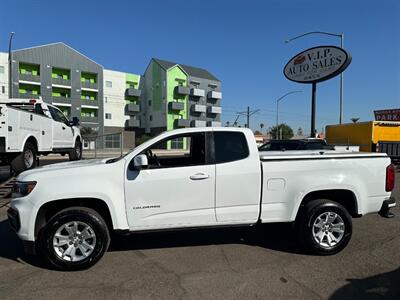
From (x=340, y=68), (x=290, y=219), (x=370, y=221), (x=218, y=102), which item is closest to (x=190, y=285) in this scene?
(x=290, y=219)

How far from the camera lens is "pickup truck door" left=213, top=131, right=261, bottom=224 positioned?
5.17 m

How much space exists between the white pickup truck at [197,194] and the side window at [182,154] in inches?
1.0

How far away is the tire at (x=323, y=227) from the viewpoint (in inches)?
209

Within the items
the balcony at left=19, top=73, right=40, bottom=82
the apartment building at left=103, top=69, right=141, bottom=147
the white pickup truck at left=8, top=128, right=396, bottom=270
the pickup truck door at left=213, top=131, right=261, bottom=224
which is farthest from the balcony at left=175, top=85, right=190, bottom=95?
the pickup truck door at left=213, top=131, right=261, bottom=224

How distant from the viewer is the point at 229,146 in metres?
5.34

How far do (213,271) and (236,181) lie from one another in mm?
1260

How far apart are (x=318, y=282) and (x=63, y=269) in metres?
3.15

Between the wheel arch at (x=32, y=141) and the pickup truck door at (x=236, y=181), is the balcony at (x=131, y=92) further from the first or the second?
the pickup truck door at (x=236, y=181)

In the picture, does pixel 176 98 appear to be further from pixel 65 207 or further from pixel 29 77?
pixel 65 207

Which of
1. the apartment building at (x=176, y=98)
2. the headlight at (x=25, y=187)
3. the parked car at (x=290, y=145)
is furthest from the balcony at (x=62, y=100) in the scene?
the headlight at (x=25, y=187)

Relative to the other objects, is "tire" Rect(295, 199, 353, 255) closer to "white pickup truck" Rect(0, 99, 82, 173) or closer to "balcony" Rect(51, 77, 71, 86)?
"white pickup truck" Rect(0, 99, 82, 173)

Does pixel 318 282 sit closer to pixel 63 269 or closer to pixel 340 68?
pixel 63 269

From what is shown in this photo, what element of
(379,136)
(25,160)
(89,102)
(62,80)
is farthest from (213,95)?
(25,160)

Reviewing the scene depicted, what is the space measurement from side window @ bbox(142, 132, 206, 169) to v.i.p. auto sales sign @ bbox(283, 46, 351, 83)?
16.0m
